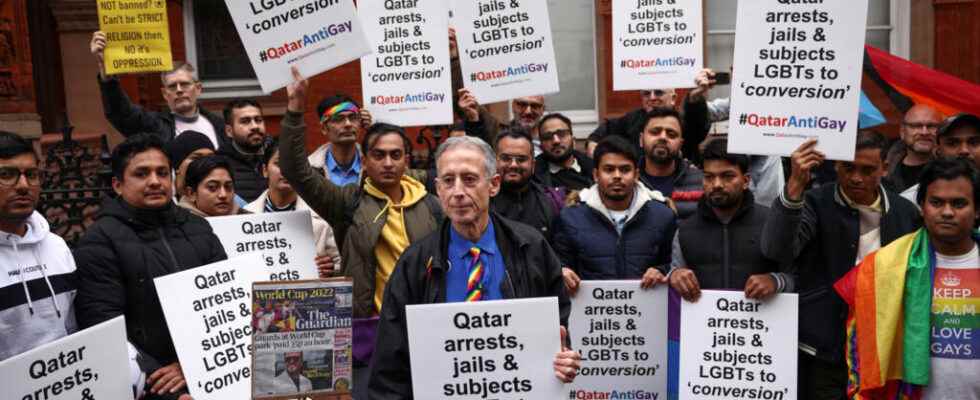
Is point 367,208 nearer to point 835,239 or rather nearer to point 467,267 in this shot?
point 467,267

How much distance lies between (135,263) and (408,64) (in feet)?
10.2

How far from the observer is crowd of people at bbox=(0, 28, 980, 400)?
441 centimetres

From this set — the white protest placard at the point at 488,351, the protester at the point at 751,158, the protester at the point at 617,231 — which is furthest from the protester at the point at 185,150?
the protester at the point at 751,158

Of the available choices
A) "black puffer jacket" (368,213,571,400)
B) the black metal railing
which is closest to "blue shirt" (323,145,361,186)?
"black puffer jacket" (368,213,571,400)

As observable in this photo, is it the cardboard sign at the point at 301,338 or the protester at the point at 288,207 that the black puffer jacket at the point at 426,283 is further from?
the protester at the point at 288,207

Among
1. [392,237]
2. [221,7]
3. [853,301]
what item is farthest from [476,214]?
[221,7]

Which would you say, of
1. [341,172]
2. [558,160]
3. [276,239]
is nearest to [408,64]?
[341,172]

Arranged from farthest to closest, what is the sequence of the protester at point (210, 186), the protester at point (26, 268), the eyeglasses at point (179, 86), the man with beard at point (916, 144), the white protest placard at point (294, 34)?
the eyeglasses at point (179, 86)
the man with beard at point (916, 144)
the protester at point (210, 186)
the white protest placard at point (294, 34)
the protester at point (26, 268)

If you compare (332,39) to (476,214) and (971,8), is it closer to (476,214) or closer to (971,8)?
(476,214)

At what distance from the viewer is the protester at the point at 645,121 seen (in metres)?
7.69

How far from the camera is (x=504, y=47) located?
7801 mm

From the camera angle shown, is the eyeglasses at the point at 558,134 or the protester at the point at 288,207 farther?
the eyeglasses at the point at 558,134

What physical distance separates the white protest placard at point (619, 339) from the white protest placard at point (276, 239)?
1.61 m

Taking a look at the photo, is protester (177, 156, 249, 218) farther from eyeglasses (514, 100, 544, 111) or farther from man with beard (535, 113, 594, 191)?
eyeglasses (514, 100, 544, 111)
